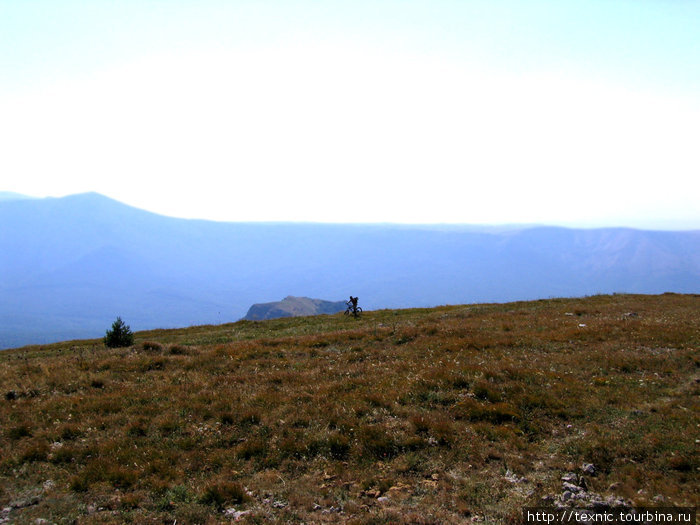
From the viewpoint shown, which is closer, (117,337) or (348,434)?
(348,434)

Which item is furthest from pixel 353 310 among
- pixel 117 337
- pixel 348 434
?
pixel 348 434

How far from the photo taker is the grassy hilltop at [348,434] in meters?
8.10

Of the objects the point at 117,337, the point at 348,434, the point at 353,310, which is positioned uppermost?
the point at 117,337

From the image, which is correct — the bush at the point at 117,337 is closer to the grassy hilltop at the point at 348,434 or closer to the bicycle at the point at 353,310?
the grassy hilltop at the point at 348,434

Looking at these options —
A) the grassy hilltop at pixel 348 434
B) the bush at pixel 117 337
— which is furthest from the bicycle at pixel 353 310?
the grassy hilltop at pixel 348 434

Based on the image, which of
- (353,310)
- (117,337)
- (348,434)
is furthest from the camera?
(353,310)

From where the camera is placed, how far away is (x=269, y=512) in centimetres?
780

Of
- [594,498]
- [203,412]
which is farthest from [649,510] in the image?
[203,412]

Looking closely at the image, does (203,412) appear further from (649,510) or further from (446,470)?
(649,510)

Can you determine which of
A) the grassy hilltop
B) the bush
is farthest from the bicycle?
the grassy hilltop

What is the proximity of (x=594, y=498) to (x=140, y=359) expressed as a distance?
18623 mm

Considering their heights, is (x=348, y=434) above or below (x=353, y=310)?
above

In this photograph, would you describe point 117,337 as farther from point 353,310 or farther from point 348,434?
point 353,310

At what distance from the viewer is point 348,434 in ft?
35.6
